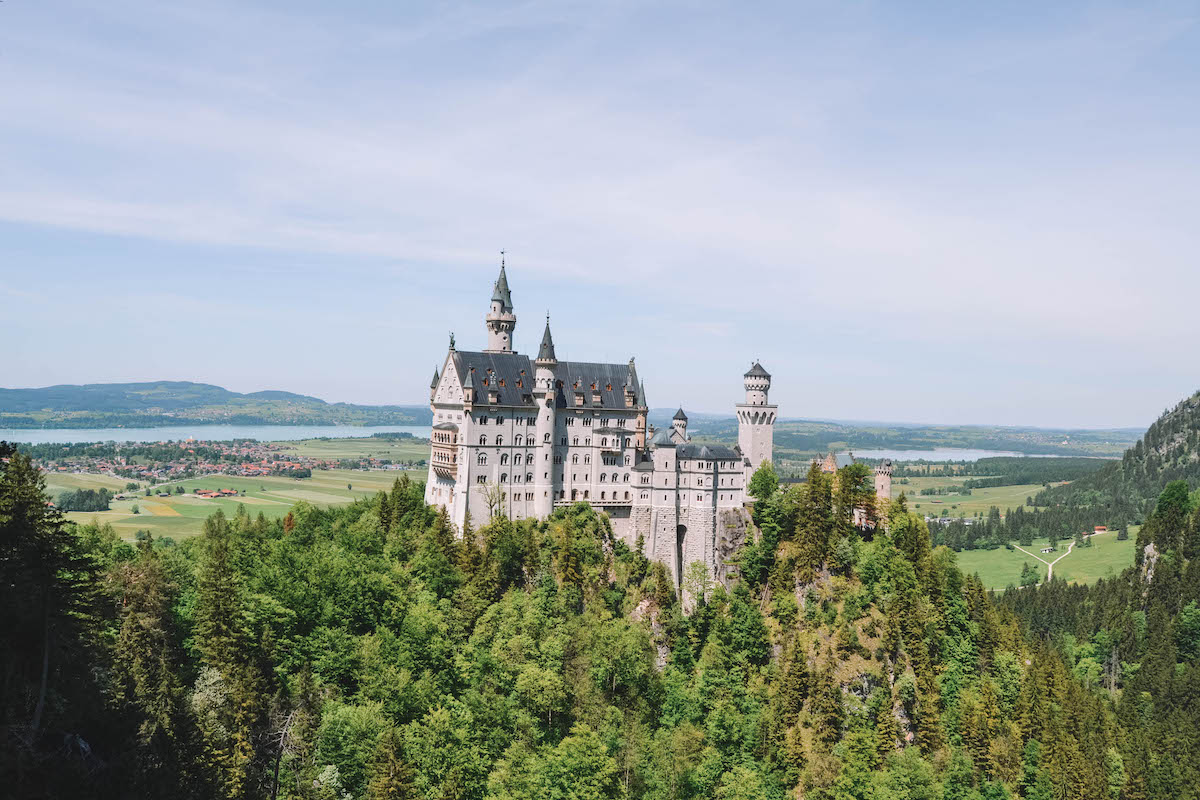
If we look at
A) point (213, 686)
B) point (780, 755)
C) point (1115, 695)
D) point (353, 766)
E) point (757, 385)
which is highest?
point (757, 385)

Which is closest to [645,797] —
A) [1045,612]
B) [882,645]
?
[882,645]

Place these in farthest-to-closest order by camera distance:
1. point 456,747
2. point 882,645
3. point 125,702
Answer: point 882,645 → point 456,747 → point 125,702

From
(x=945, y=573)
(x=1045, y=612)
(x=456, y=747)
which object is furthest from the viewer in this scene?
(x=1045, y=612)

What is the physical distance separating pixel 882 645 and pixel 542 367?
4402cm

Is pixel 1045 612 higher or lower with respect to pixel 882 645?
lower

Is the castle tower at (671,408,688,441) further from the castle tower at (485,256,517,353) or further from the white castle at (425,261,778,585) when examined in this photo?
the castle tower at (485,256,517,353)

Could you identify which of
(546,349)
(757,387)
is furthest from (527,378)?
(757,387)

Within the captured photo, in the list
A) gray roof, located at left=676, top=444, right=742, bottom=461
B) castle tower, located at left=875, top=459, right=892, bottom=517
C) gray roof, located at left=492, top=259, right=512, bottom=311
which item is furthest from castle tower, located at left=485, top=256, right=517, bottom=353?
castle tower, located at left=875, top=459, right=892, bottom=517

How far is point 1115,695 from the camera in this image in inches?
5182

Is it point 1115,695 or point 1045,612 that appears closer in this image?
point 1115,695

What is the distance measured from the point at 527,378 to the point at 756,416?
85.1 ft

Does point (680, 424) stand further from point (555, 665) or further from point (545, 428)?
point (555, 665)

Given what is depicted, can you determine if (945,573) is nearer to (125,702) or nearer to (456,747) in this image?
(456,747)

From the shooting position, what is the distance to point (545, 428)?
313 ft
